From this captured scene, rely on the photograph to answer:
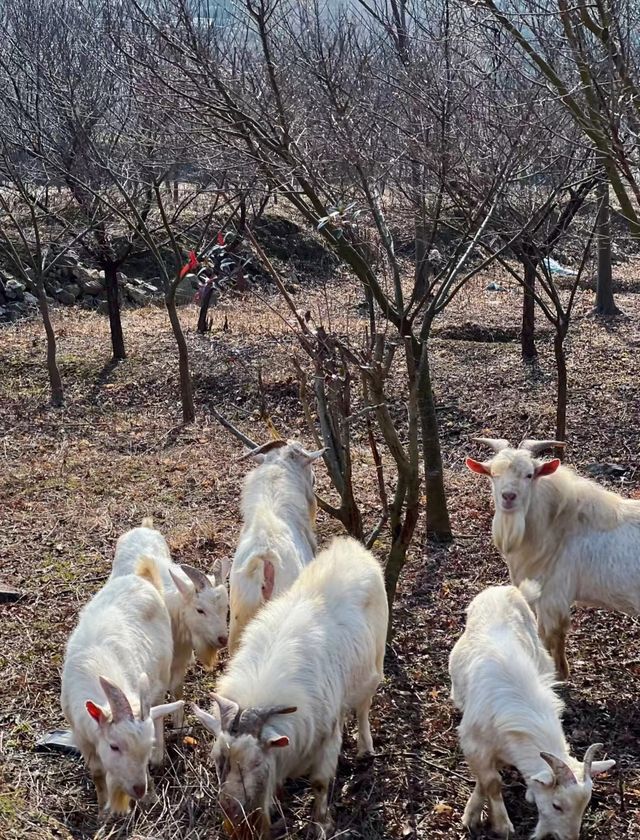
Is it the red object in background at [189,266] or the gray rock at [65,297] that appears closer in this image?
the red object in background at [189,266]

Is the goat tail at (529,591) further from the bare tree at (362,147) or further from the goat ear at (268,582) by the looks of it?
the bare tree at (362,147)

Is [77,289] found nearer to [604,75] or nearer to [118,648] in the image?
[604,75]

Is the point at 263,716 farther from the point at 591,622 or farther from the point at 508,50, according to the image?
the point at 508,50

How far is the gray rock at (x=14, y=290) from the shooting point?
2161 centimetres

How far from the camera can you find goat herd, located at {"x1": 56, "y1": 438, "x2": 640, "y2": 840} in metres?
4.32

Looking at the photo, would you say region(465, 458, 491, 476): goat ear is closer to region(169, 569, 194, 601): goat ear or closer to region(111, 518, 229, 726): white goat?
region(111, 518, 229, 726): white goat

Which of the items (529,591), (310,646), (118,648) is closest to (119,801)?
(118,648)

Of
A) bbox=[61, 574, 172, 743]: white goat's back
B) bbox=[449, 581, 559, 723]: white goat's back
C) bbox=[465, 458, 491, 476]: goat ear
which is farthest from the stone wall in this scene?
bbox=[449, 581, 559, 723]: white goat's back

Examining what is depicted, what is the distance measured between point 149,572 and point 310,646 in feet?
5.41

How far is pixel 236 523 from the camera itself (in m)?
9.13

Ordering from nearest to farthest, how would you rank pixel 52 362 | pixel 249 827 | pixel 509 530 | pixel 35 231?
pixel 249 827 → pixel 509 530 → pixel 35 231 → pixel 52 362

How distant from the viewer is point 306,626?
4941mm

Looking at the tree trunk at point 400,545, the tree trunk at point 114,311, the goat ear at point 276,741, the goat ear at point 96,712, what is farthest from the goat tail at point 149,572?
the tree trunk at point 114,311

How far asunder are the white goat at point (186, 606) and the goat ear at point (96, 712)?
1297 mm
